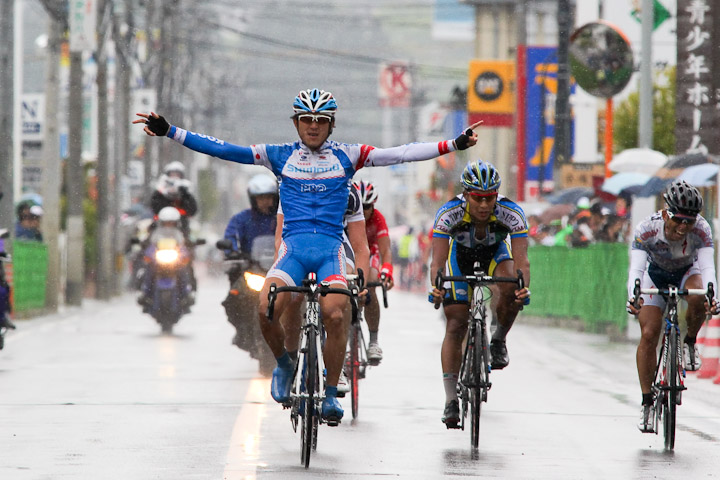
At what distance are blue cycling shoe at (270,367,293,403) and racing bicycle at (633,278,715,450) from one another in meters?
2.22

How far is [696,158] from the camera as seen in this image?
2097 cm

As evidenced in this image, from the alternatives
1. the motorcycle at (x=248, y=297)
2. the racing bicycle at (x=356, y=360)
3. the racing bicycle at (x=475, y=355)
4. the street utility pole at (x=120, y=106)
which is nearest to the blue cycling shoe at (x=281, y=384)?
the racing bicycle at (x=475, y=355)

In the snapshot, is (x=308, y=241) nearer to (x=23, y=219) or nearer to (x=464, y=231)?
(x=464, y=231)

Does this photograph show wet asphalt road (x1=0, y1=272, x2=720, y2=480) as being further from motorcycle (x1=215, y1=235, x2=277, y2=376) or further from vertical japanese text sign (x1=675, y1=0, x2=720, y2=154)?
vertical japanese text sign (x1=675, y1=0, x2=720, y2=154)

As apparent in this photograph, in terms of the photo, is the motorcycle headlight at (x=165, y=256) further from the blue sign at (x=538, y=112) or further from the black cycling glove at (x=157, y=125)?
the blue sign at (x=538, y=112)

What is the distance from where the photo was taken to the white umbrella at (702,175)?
19.6m

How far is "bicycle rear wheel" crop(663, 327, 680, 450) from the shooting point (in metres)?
9.79

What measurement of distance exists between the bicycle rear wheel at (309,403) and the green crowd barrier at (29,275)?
15.5 metres

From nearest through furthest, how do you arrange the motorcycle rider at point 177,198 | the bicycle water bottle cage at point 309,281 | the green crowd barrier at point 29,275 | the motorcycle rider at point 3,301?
the bicycle water bottle cage at point 309,281, the motorcycle rider at point 3,301, the motorcycle rider at point 177,198, the green crowd barrier at point 29,275

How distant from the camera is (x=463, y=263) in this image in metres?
10.4

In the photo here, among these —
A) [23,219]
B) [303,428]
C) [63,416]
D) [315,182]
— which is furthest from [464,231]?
[23,219]

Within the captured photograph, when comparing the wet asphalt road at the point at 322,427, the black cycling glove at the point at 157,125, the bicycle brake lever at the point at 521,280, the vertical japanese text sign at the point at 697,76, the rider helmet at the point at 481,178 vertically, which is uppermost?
the vertical japanese text sign at the point at 697,76

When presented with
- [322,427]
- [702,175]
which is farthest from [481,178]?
[702,175]

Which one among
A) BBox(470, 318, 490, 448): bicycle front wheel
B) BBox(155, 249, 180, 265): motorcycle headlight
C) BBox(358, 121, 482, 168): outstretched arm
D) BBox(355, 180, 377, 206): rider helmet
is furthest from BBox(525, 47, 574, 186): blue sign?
BBox(358, 121, 482, 168): outstretched arm
